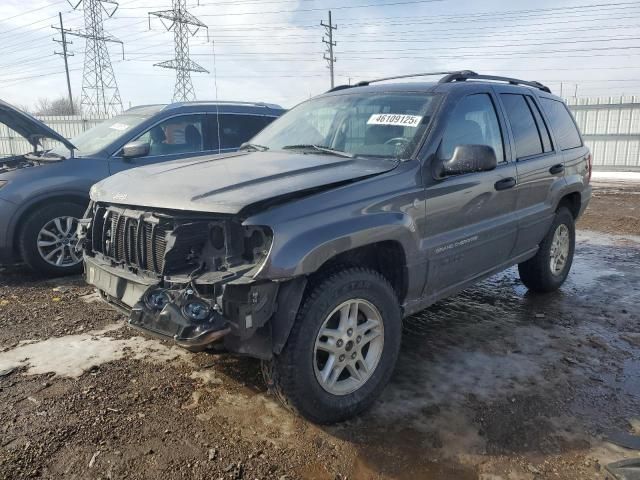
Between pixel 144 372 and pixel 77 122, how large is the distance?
2101 cm

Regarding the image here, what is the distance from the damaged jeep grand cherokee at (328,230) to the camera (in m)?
2.54

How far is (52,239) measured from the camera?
547 cm

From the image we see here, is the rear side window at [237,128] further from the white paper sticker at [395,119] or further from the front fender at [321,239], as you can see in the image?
the front fender at [321,239]

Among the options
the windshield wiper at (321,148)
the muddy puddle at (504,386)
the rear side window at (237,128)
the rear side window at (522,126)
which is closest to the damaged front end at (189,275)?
the muddy puddle at (504,386)

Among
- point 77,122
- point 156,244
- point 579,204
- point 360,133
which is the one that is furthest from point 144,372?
point 77,122

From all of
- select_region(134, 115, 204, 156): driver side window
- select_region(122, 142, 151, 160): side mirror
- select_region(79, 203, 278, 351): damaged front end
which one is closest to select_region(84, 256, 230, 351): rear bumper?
select_region(79, 203, 278, 351): damaged front end

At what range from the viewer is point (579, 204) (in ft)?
17.5

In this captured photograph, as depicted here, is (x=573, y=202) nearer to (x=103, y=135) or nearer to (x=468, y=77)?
(x=468, y=77)

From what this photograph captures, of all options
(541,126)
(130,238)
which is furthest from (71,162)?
(541,126)

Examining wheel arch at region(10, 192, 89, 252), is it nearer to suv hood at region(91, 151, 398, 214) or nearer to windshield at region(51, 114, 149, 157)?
windshield at region(51, 114, 149, 157)

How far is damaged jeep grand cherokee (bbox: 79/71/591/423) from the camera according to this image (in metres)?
2.54

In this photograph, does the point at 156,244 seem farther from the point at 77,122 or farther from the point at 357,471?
the point at 77,122

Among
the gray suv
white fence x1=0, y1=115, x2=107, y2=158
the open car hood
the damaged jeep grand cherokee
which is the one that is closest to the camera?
the damaged jeep grand cherokee

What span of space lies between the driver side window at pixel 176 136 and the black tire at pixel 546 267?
4.02 m
